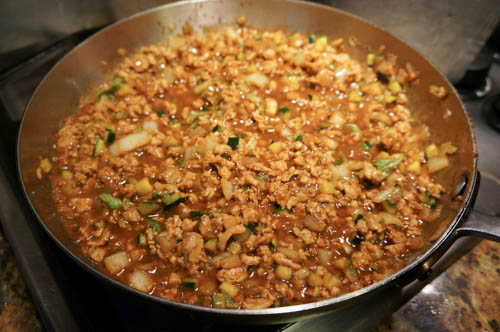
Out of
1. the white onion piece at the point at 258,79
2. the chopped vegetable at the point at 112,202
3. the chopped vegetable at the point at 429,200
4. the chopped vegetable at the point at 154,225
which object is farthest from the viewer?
the white onion piece at the point at 258,79

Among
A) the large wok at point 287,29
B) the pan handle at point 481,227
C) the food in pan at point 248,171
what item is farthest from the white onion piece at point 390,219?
the pan handle at point 481,227

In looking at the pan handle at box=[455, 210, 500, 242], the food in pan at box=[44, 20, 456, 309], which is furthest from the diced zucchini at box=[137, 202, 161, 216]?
the pan handle at box=[455, 210, 500, 242]

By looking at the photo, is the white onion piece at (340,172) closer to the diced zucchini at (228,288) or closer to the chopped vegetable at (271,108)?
the chopped vegetable at (271,108)

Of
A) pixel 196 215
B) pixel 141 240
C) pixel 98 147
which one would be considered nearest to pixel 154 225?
pixel 141 240

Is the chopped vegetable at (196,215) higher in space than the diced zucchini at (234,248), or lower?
higher

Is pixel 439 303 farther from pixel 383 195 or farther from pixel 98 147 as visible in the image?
pixel 98 147

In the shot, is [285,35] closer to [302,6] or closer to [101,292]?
[302,6]

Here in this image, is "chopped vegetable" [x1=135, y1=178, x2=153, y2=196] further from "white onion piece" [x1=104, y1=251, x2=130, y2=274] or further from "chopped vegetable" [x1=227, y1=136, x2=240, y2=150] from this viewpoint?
"chopped vegetable" [x1=227, y1=136, x2=240, y2=150]

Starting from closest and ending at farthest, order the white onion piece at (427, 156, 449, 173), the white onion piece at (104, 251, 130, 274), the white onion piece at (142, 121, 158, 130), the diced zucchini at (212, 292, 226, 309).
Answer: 1. the diced zucchini at (212, 292, 226, 309)
2. the white onion piece at (104, 251, 130, 274)
3. the white onion piece at (427, 156, 449, 173)
4. the white onion piece at (142, 121, 158, 130)
